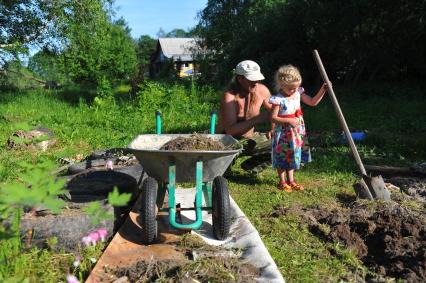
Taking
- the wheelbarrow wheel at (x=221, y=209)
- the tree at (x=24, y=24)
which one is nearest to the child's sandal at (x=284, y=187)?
the wheelbarrow wheel at (x=221, y=209)

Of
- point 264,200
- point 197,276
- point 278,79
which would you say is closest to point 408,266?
point 197,276

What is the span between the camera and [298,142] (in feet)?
15.9

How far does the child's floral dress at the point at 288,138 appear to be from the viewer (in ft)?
15.6

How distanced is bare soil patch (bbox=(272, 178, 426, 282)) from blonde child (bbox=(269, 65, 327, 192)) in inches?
28.2

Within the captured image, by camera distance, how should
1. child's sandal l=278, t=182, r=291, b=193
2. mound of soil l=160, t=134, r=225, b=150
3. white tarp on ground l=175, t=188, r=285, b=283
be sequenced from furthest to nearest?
child's sandal l=278, t=182, r=291, b=193
mound of soil l=160, t=134, r=225, b=150
white tarp on ground l=175, t=188, r=285, b=283

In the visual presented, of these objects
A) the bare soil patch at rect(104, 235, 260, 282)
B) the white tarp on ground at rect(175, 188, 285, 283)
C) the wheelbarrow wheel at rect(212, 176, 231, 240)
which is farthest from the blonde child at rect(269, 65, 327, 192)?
the bare soil patch at rect(104, 235, 260, 282)

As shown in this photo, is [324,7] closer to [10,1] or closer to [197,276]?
[10,1]

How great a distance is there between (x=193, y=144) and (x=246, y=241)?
89 cm

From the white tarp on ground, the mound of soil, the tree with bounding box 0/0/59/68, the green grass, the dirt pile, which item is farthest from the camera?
the tree with bounding box 0/0/59/68

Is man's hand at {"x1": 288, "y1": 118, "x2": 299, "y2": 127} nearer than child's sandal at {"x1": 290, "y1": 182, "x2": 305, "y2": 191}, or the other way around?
man's hand at {"x1": 288, "y1": 118, "x2": 299, "y2": 127}

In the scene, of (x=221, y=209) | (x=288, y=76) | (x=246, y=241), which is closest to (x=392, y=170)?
(x=288, y=76)

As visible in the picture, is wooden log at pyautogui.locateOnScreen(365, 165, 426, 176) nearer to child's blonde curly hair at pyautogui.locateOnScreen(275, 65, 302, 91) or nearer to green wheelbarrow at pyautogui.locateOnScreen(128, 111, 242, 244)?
child's blonde curly hair at pyautogui.locateOnScreen(275, 65, 302, 91)

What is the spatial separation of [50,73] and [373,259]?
5886cm

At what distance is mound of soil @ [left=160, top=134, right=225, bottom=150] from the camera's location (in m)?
3.80
